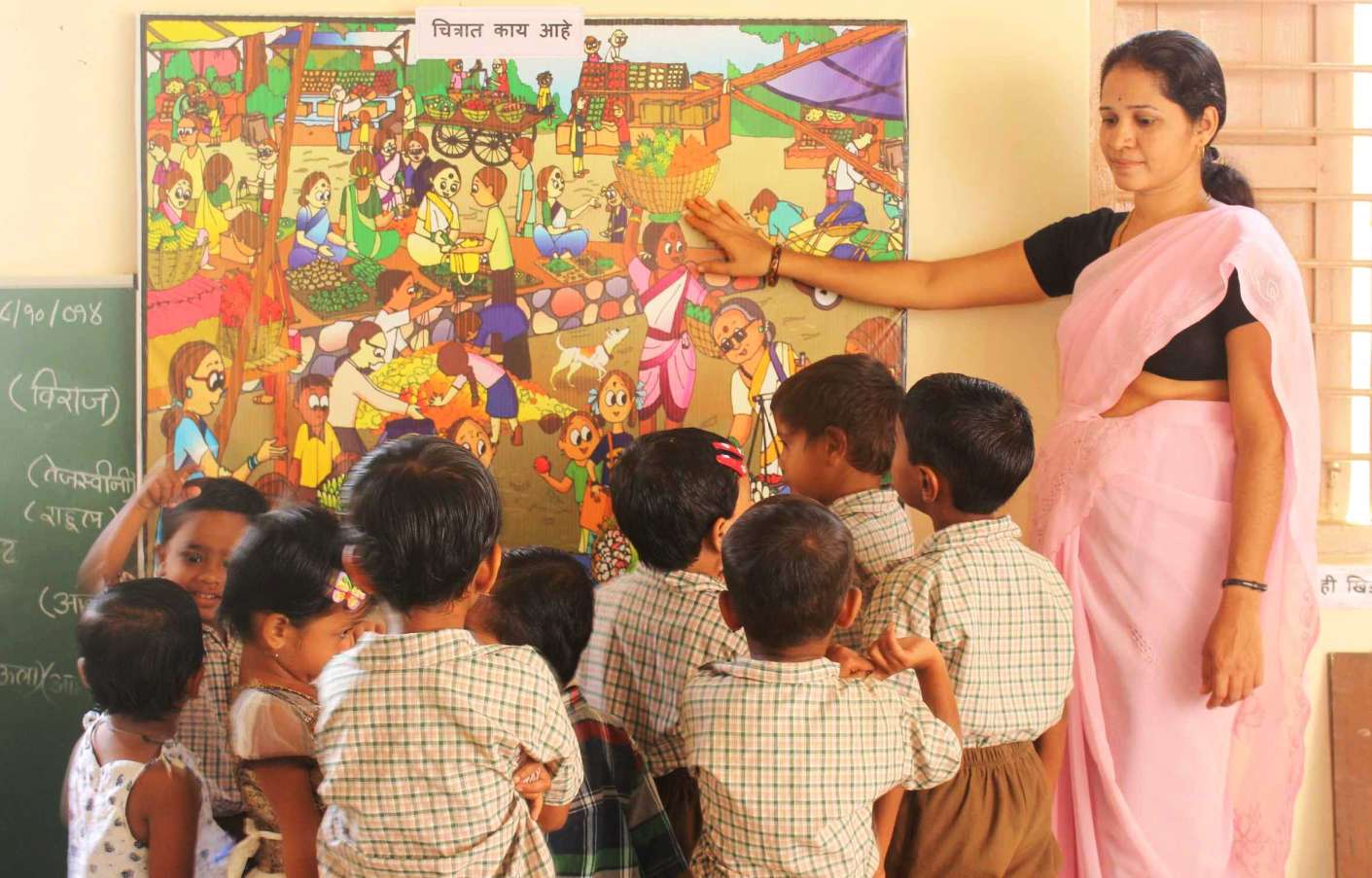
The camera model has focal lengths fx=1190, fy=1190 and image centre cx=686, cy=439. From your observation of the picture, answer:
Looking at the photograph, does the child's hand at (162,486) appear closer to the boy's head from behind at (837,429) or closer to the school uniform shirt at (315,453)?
the school uniform shirt at (315,453)

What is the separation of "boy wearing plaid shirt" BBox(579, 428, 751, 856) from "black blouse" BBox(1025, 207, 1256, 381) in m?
0.83

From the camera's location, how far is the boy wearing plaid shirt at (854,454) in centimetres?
193

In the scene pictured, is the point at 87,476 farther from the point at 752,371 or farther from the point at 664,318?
the point at 752,371

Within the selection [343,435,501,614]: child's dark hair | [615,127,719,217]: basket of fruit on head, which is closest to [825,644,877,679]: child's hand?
[343,435,501,614]: child's dark hair

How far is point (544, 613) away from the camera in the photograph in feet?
5.41

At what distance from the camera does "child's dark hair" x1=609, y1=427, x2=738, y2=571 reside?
1.76m

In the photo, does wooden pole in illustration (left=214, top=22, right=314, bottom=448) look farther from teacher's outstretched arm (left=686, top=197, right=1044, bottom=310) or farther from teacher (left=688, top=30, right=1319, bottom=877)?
teacher (left=688, top=30, right=1319, bottom=877)

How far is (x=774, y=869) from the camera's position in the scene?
1.48m

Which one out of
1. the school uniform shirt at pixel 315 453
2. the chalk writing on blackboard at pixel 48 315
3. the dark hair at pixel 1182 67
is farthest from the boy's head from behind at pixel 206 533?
the dark hair at pixel 1182 67

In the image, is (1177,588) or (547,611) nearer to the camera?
(547,611)

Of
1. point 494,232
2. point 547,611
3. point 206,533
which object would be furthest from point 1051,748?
point 206,533

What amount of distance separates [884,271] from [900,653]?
3.58ft

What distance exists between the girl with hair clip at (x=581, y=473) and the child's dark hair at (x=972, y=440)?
856 mm

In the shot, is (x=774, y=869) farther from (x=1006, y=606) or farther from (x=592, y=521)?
(x=592, y=521)
